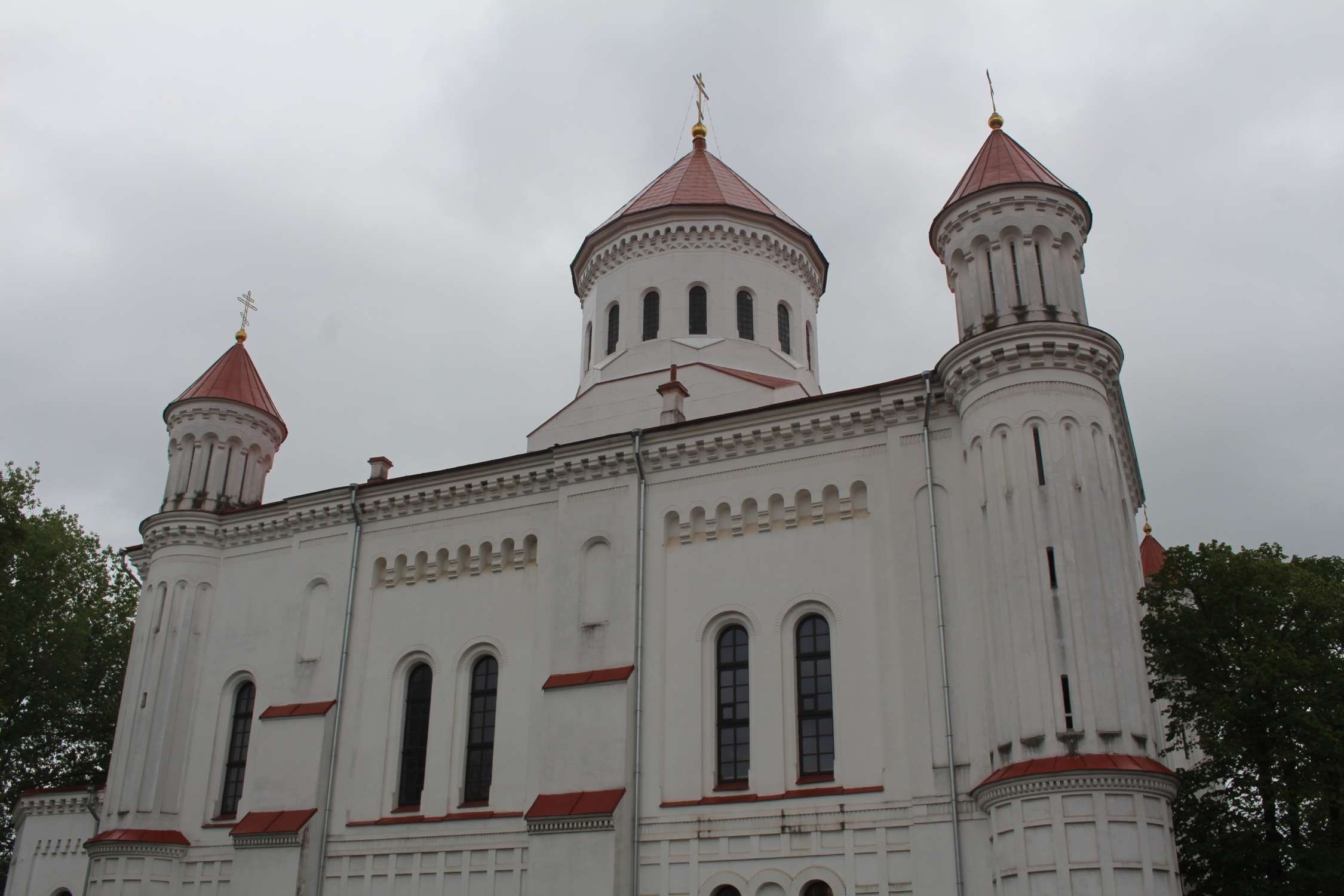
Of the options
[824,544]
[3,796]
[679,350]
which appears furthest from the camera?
[3,796]

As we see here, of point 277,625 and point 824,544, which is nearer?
point 824,544

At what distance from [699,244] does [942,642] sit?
15014 mm

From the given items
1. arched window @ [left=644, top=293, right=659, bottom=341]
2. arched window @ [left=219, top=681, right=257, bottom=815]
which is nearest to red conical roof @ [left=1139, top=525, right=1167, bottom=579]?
arched window @ [left=644, top=293, right=659, bottom=341]

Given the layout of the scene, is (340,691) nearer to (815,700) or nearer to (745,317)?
(815,700)

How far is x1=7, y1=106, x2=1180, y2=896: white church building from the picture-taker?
19.0m

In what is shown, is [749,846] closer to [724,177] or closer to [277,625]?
[277,625]

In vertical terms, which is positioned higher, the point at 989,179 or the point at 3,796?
the point at 989,179

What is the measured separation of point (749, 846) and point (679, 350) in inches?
537

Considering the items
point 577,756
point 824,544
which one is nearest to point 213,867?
point 577,756

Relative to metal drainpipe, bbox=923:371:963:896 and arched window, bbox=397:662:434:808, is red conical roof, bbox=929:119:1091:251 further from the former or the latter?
arched window, bbox=397:662:434:808

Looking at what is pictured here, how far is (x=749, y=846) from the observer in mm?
20594

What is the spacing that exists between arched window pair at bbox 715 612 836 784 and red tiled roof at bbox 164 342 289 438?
16.1 meters

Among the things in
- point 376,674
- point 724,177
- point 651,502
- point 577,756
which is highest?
point 724,177

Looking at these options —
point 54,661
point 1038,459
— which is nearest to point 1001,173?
point 1038,459
